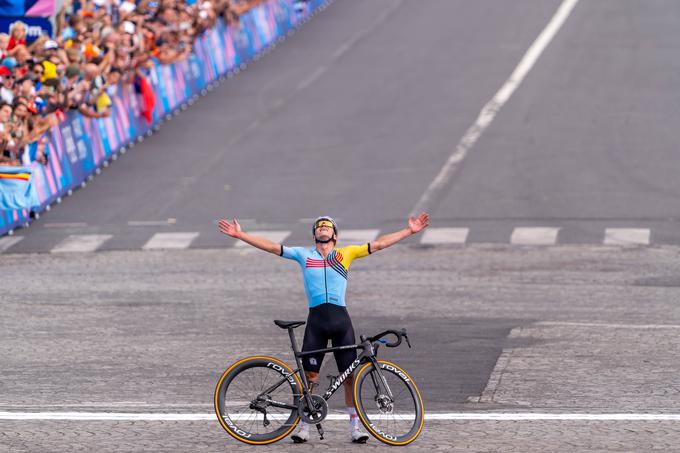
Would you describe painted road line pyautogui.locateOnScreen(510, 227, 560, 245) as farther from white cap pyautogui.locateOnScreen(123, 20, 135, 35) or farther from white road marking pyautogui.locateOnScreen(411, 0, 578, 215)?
white cap pyautogui.locateOnScreen(123, 20, 135, 35)

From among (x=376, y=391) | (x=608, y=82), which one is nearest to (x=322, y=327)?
(x=376, y=391)

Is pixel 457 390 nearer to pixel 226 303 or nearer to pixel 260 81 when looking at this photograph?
pixel 226 303

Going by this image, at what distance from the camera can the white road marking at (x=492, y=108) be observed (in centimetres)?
2848

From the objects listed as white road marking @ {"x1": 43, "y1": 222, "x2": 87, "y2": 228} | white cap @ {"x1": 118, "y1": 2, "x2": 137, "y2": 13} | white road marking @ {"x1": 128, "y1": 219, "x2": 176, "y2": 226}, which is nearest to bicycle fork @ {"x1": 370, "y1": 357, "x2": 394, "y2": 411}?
white road marking @ {"x1": 128, "y1": 219, "x2": 176, "y2": 226}

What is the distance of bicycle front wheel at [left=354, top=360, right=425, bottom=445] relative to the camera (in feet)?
40.9

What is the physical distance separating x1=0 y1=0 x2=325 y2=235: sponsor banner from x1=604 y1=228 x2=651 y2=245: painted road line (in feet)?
33.8

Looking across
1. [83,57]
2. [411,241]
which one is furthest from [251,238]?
[83,57]

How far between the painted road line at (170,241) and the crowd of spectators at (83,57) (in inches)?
111

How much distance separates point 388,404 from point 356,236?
1282 cm

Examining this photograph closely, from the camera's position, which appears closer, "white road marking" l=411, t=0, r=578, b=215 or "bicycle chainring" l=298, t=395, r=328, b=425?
"bicycle chainring" l=298, t=395, r=328, b=425

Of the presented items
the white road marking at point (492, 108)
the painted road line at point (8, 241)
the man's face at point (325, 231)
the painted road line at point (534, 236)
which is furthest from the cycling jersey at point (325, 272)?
the white road marking at point (492, 108)

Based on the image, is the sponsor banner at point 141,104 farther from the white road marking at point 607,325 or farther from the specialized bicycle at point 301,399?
the specialized bicycle at point 301,399

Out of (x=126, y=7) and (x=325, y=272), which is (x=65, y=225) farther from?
(x=325, y=272)

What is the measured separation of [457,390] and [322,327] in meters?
2.54
